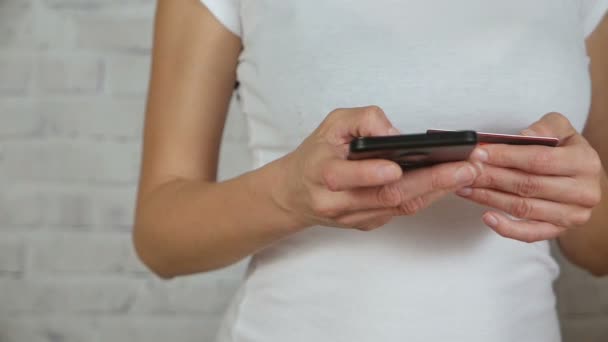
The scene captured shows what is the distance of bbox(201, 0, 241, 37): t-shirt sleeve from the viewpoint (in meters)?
0.65

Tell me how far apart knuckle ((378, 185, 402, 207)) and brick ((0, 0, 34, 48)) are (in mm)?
917

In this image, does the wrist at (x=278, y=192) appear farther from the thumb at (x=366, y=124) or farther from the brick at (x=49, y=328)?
the brick at (x=49, y=328)

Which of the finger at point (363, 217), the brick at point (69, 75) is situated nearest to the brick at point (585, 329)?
the finger at point (363, 217)

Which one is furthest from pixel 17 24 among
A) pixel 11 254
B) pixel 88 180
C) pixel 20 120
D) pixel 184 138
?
pixel 184 138

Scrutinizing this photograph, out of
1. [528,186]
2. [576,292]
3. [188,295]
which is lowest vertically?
[188,295]

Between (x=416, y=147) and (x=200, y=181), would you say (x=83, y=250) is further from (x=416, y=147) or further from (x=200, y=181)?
(x=416, y=147)

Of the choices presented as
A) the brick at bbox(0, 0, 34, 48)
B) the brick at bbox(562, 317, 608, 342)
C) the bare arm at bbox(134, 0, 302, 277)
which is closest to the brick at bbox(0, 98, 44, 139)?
the brick at bbox(0, 0, 34, 48)

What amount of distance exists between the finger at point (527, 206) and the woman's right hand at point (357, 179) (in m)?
0.05

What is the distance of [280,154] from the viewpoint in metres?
0.62

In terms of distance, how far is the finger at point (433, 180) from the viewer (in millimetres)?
411

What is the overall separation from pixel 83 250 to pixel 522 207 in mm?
882

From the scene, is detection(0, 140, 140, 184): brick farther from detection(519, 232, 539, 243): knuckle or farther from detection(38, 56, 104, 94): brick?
detection(519, 232, 539, 243): knuckle

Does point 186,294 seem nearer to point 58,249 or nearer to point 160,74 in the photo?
point 58,249

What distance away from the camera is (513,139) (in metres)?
0.45
